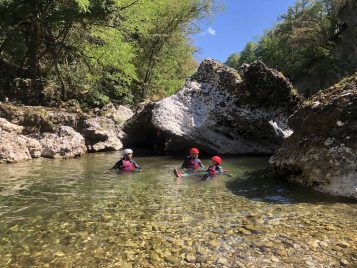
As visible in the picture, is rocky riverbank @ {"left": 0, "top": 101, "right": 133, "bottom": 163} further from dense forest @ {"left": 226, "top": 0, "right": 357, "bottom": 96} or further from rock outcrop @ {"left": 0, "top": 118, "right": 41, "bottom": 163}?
dense forest @ {"left": 226, "top": 0, "right": 357, "bottom": 96}

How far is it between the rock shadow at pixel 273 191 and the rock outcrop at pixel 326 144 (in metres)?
0.24

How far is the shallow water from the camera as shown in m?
5.65

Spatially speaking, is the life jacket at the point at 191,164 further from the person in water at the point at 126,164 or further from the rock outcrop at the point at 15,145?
the rock outcrop at the point at 15,145

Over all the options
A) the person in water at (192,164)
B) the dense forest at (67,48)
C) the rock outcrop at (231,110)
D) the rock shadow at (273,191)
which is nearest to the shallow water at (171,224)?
the rock shadow at (273,191)

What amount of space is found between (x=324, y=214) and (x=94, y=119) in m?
15.0

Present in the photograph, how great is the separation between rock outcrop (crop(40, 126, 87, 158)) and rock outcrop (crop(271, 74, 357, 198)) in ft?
32.1

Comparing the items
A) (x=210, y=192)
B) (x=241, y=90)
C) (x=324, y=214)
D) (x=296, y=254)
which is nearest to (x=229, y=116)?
(x=241, y=90)

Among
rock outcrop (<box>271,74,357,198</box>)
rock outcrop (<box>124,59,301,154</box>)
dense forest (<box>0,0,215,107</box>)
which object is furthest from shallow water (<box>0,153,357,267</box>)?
dense forest (<box>0,0,215,107</box>)

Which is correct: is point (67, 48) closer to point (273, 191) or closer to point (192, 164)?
point (192, 164)

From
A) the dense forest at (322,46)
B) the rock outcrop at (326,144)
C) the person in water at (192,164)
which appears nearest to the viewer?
the rock outcrop at (326,144)

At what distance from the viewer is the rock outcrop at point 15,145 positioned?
14.9m

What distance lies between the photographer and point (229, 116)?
17438 millimetres

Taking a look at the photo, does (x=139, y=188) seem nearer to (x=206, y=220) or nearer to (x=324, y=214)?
(x=206, y=220)

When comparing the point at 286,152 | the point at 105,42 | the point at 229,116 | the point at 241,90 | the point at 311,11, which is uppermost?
the point at 311,11
